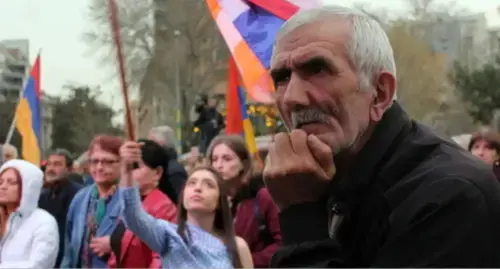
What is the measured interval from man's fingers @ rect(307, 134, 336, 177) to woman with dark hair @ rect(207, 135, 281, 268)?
10.8ft

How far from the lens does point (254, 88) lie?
5.99 m

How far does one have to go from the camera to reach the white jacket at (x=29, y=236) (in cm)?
527

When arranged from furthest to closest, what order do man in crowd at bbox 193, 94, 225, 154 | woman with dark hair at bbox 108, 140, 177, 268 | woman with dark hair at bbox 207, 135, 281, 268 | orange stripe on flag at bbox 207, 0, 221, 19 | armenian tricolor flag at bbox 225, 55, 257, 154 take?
1. man in crowd at bbox 193, 94, 225, 154
2. armenian tricolor flag at bbox 225, 55, 257, 154
3. orange stripe on flag at bbox 207, 0, 221, 19
4. woman with dark hair at bbox 207, 135, 281, 268
5. woman with dark hair at bbox 108, 140, 177, 268

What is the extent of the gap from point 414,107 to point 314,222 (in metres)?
46.6

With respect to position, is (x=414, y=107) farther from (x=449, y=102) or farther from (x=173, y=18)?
(x=173, y=18)

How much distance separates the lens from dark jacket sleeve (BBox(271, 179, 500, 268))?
1.57 meters

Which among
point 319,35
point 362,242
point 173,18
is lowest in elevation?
point 362,242

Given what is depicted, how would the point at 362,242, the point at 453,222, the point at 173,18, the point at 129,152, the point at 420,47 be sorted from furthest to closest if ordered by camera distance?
the point at 420,47
the point at 173,18
the point at 129,152
the point at 362,242
the point at 453,222

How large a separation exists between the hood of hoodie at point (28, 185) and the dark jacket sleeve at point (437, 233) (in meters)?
4.18

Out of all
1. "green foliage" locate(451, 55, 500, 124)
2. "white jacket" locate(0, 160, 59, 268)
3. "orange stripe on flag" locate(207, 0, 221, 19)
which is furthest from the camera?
"green foliage" locate(451, 55, 500, 124)

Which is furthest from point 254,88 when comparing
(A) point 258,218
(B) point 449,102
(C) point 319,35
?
(B) point 449,102

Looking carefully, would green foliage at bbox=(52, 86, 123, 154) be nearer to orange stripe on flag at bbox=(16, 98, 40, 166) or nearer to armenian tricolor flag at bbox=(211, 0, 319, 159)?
orange stripe on flag at bbox=(16, 98, 40, 166)

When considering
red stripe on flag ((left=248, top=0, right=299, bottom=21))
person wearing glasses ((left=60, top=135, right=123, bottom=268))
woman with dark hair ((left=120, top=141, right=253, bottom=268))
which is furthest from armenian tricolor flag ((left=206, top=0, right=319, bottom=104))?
person wearing glasses ((left=60, top=135, right=123, bottom=268))

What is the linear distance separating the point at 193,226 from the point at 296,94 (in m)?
2.86
